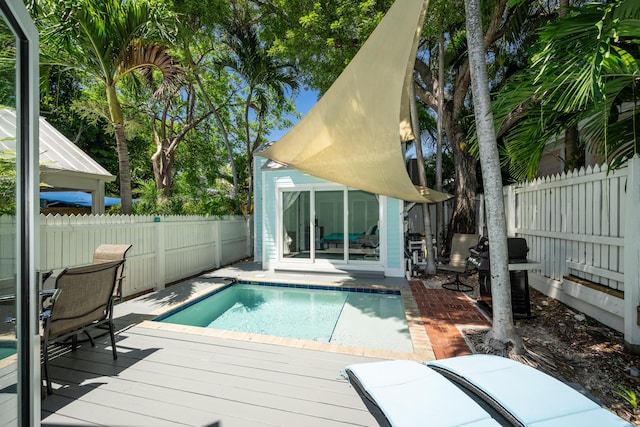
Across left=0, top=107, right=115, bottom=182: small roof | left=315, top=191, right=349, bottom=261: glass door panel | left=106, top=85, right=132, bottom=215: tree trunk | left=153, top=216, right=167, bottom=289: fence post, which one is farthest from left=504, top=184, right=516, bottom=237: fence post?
left=0, top=107, right=115, bottom=182: small roof

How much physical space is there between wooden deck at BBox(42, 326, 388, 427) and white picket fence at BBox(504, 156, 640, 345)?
9.27 ft

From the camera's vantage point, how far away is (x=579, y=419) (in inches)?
51.6

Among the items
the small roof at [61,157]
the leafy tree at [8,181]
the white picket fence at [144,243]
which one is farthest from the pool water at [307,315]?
the small roof at [61,157]

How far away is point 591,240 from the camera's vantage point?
141 inches

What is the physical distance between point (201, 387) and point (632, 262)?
4.25m

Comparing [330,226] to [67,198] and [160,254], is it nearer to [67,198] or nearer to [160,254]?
[160,254]

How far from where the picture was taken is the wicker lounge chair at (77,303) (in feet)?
7.78

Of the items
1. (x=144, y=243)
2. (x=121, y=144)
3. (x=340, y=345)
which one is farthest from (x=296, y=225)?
(x=340, y=345)

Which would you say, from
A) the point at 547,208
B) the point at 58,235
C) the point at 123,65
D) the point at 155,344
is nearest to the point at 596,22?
the point at 547,208

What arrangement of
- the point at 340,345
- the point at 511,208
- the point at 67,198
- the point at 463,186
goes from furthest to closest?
1. the point at 67,198
2. the point at 463,186
3. the point at 511,208
4. the point at 340,345

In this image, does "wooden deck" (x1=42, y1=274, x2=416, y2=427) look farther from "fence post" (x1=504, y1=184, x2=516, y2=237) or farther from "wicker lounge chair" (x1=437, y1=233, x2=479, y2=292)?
"fence post" (x1=504, y1=184, x2=516, y2=237)

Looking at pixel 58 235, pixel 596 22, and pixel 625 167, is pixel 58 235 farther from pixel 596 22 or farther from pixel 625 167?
pixel 625 167

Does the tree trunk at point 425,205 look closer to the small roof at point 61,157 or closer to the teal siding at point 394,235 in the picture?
the teal siding at point 394,235

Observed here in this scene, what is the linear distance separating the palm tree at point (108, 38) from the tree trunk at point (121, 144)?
16 millimetres
